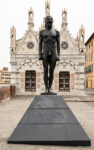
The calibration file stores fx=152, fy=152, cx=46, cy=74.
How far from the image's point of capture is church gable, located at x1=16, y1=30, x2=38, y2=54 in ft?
62.0

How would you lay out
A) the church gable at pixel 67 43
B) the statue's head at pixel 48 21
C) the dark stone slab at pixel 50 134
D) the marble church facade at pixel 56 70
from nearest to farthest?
1. the dark stone slab at pixel 50 134
2. the statue's head at pixel 48 21
3. the marble church facade at pixel 56 70
4. the church gable at pixel 67 43

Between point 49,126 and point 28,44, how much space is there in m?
15.3

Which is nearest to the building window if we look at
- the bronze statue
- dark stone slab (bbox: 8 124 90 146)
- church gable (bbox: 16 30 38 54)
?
church gable (bbox: 16 30 38 54)

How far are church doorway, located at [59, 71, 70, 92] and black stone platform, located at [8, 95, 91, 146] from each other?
13.2 m

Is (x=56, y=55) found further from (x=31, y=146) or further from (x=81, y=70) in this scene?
(x=81, y=70)

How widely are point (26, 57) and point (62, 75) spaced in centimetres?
495

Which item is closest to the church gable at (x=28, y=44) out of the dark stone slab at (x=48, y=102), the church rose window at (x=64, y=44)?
the church rose window at (x=64, y=44)

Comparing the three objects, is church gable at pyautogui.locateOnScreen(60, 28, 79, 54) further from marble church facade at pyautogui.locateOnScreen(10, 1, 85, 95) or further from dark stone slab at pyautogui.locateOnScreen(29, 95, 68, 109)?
dark stone slab at pyautogui.locateOnScreen(29, 95, 68, 109)

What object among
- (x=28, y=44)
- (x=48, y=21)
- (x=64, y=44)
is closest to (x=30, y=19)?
(x=28, y=44)

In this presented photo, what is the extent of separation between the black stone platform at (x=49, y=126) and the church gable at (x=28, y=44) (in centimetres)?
1402

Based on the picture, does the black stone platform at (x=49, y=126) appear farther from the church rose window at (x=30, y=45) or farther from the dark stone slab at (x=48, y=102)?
the church rose window at (x=30, y=45)

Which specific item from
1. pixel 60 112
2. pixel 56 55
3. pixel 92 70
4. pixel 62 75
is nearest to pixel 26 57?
pixel 62 75

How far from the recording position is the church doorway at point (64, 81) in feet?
61.1

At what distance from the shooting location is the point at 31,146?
439 centimetres
